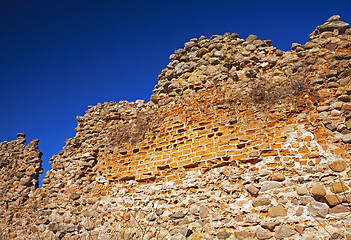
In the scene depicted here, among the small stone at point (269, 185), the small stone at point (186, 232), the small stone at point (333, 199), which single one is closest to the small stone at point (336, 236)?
the small stone at point (333, 199)

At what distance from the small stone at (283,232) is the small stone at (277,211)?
16cm

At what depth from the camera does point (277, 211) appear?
3.55m

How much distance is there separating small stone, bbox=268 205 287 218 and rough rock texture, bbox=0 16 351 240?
0.01 m

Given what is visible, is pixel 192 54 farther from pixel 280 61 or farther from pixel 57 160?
pixel 57 160

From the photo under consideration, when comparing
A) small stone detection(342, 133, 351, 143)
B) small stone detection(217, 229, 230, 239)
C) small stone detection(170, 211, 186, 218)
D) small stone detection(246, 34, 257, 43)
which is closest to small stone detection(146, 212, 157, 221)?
small stone detection(170, 211, 186, 218)

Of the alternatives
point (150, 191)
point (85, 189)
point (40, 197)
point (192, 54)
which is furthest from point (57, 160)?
point (192, 54)

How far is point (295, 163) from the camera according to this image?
3729 mm

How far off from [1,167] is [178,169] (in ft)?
21.4

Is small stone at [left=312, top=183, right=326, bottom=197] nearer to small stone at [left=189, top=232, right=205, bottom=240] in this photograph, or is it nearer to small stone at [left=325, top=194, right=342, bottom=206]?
→ small stone at [left=325, top=194, right=342, bottom=206]

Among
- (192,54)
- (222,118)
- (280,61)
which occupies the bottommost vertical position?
(222,118)

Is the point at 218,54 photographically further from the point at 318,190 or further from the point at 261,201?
the point at 318,190

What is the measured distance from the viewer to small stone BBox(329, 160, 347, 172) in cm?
342

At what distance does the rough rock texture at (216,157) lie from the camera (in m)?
3.58

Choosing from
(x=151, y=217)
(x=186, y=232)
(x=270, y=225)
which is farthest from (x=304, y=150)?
(x=151, y=217)
